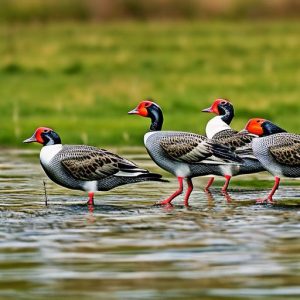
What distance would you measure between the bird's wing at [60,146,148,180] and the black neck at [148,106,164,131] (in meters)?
0.92

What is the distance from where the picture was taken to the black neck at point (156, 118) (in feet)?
56.7

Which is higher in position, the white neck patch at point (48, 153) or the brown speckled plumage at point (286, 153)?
the white neck patch at point (48, 153)

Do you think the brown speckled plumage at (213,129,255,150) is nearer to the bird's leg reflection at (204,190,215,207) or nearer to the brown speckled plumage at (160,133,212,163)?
the bird's leg reflection at (204,190,215,207)

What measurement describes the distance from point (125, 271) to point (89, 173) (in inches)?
194

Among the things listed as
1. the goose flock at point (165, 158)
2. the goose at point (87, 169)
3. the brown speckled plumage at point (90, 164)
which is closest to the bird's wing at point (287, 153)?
the goose flock at point (165, 158)

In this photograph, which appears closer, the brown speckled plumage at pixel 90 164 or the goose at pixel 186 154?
the brown speckled plumage at pixel 90 164

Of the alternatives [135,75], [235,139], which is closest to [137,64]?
[135,75]

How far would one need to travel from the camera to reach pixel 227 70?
41219 millimetres

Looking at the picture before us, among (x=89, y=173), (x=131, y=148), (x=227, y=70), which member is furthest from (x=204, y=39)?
(x=89, y=173)

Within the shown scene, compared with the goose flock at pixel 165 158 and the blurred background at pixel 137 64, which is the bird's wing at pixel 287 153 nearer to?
the goose flock at pixel 165 158

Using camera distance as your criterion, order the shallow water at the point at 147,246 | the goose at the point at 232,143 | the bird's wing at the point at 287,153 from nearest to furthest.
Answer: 1. the shallow water at the point at 147,246
2. the bird's wing at the point at 287,153
3. the goose at the point at 232,143

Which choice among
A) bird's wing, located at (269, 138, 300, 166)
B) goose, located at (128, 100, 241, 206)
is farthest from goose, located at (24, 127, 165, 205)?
bird's wing, located at (269, 138, 300, 166)

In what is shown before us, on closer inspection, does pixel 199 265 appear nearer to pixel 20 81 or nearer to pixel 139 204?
pixel 139 204

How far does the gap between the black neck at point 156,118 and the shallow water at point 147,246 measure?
2.73 feet
